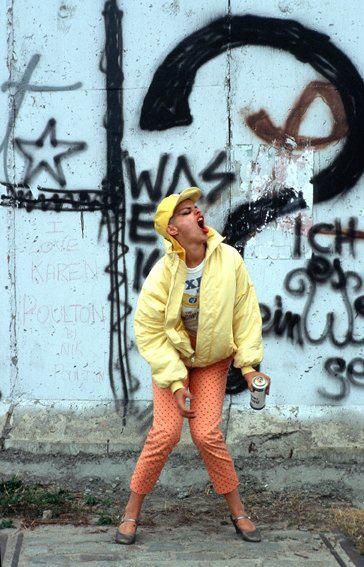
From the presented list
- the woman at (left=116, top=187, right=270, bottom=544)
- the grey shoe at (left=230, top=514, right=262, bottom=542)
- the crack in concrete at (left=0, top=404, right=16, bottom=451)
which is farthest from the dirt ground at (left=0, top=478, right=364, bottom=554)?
the woman at (left=116, top=187, right=270, bottom=544)

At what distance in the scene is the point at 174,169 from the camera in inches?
241

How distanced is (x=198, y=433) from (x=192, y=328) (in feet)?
1.72

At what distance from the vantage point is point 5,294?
6.29 metres

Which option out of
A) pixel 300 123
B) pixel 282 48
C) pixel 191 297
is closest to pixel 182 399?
pixel 191 297

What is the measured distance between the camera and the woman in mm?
4660

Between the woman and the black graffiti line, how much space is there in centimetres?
149

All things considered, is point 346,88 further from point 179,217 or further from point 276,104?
point 179,217

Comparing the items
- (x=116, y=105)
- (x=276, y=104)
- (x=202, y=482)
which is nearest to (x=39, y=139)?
(x=116, y=105)

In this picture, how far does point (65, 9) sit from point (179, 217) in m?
2.18

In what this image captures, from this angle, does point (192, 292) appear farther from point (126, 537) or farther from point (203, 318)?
point (126, 537)

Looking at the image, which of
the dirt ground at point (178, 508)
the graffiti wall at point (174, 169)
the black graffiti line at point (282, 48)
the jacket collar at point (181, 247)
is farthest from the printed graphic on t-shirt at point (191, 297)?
the black graffiti line at point (282, 48)

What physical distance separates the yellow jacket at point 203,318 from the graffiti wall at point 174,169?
4.51 ft

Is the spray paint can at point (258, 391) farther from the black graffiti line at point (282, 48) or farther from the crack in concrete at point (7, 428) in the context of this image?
the crack in concrete at point (7, 428)

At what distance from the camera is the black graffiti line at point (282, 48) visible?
6012 mm
